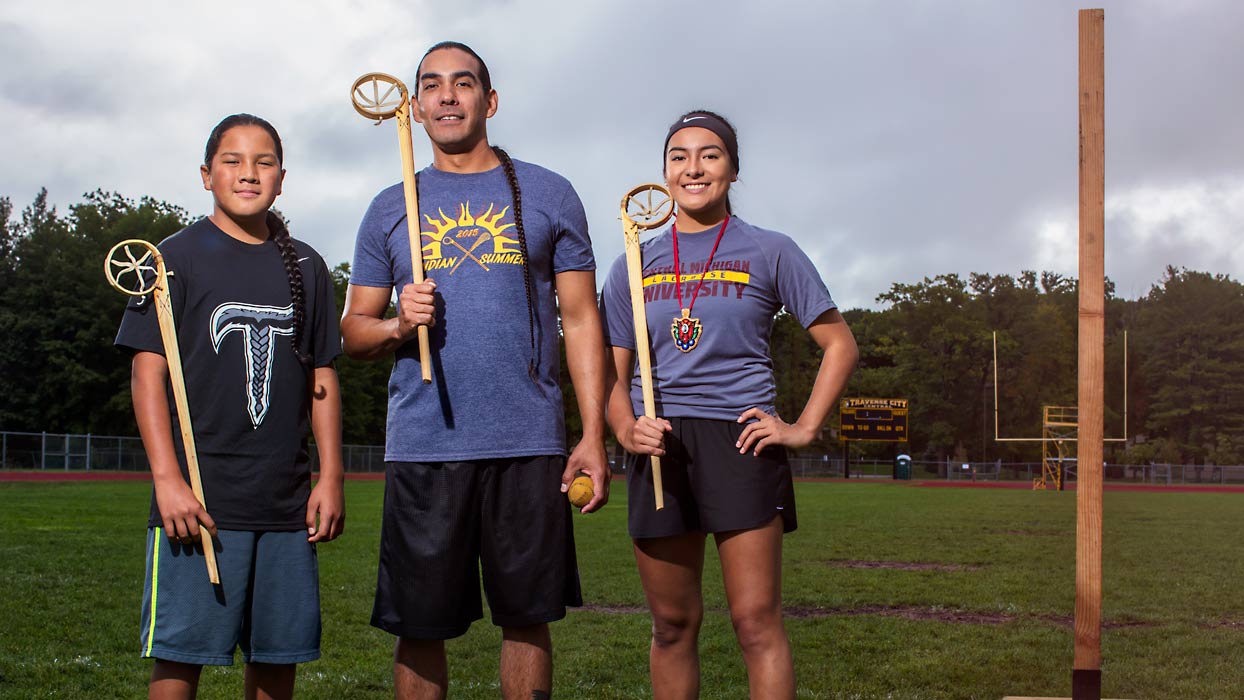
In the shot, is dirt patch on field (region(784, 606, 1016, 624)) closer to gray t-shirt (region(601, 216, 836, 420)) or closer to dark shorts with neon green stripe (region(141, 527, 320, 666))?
gray t-shirt (region(601, 216, 836, 420))

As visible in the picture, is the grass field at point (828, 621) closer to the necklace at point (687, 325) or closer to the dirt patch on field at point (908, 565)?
the dirt patch on field at point (908, 565)

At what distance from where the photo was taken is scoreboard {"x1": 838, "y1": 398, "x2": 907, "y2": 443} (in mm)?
50219

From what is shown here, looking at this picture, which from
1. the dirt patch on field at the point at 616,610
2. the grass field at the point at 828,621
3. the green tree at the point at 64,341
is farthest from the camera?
the green tree at the point at 64,341

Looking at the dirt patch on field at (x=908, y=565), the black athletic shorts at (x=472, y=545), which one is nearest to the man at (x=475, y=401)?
the black athletic shorts at (x=472, y=545)

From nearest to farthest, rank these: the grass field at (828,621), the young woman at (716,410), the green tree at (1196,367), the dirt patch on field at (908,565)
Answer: the young woman at (716,410) < the grass field at (828,621) < the dirt patch on field at (908,565) < the green tree at (1196,367)

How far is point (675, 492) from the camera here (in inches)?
138

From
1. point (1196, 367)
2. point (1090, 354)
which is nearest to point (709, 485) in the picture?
point (1090, 354)

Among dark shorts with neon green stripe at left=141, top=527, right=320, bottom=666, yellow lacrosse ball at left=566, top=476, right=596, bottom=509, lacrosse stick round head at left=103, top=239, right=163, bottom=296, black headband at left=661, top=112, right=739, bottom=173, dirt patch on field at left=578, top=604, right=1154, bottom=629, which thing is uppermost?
black headband at left=661, top=112, right=739, bottom=173

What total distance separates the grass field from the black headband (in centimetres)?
300

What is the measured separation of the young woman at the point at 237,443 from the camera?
3.17 meters

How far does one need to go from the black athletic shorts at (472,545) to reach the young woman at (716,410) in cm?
36

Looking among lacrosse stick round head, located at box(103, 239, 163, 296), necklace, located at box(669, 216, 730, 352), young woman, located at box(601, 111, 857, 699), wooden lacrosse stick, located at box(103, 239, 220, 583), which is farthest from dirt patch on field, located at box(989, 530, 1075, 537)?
lacrosse stick round head, located at box(103, 239, 163, 296)

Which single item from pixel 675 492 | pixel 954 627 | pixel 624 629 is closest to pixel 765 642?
pixel 675 492

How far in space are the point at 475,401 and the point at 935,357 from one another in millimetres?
67211
